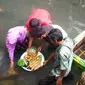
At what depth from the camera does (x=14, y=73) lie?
577 cm

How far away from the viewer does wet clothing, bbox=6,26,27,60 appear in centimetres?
555

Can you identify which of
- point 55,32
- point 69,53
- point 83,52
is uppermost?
point 55,32

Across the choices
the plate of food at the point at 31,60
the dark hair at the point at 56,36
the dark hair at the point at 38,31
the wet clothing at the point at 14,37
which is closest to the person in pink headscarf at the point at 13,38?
the wet clothing at the point at 14,37

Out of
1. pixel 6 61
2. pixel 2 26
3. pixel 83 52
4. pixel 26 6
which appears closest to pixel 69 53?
pixel 83 52

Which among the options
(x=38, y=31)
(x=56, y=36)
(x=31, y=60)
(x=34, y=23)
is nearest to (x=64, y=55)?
(x=56, y=36)

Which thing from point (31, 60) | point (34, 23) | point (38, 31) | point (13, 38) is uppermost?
point (34, 23)

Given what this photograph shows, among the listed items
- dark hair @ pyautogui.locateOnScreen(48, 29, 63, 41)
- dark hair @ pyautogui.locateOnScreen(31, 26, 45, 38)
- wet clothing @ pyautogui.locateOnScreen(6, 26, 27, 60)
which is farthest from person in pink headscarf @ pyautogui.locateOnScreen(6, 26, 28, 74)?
dark hair @ pyautogui.locateOnScreen(48, 29, 63, 41)

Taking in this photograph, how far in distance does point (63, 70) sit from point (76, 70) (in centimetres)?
116

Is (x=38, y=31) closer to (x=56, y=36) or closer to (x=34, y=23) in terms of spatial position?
(x=34, y=23)

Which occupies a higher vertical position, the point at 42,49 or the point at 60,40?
the point at 60,40

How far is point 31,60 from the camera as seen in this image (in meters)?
5.84

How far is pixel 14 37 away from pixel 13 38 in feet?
0.12

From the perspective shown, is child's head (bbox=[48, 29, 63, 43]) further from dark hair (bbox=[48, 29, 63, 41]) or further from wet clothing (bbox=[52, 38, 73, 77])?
wet clothing (bbox=[52, 38, 73, 77])

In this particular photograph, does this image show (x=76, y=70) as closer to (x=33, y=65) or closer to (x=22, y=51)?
(x=33, y=65)
